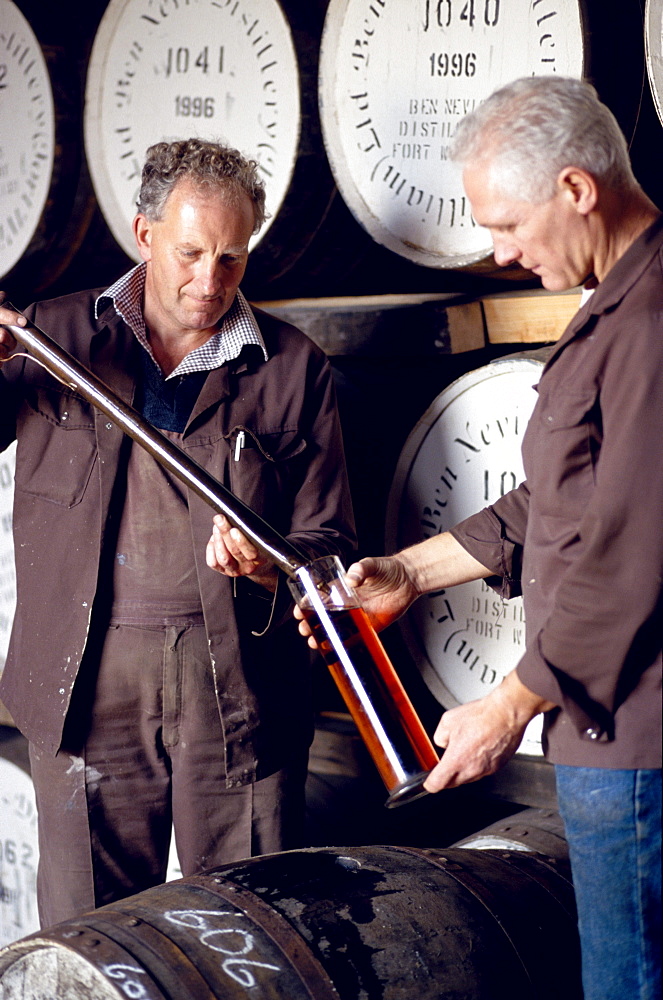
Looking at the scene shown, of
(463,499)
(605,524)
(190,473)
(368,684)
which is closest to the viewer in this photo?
(605,524)

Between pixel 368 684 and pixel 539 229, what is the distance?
2.22 ft

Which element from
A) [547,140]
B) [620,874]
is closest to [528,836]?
[620,874]

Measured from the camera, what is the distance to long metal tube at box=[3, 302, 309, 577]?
5.63 ft

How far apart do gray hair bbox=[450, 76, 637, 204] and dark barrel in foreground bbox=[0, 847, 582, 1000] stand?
103cm

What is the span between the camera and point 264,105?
232 centimetres

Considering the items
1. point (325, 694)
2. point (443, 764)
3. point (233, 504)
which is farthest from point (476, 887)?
point (325, 694)

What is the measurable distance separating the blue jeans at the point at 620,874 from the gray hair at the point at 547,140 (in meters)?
0.76

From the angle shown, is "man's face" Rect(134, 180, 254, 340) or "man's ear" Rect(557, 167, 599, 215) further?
"man's face" Rect(134, 180, 254, 340)

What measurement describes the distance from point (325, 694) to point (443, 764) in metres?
1.19

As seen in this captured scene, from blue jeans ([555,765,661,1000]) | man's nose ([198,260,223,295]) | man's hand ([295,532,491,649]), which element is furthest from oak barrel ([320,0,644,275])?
blue jeans ([555,765,661,1000])

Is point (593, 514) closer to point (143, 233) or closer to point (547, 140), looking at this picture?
point (547, 140)

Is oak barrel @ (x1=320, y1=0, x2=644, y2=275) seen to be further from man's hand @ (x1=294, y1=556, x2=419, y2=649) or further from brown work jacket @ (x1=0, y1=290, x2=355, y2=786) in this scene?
man's hand @ (x1=294, y1=556, x2=419, y2=649)

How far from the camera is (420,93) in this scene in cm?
214

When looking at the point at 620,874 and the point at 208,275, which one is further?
the point at 208,275
